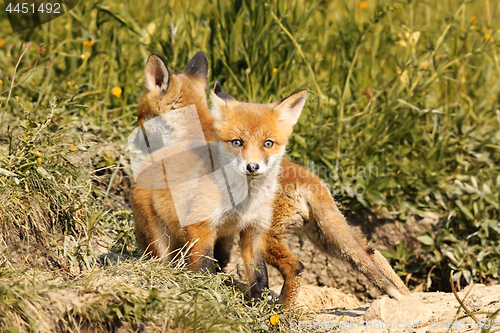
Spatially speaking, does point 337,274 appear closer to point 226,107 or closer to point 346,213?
point 346,213

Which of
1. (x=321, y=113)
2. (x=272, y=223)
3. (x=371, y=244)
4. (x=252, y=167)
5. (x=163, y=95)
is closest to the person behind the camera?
(x=252, y=167)

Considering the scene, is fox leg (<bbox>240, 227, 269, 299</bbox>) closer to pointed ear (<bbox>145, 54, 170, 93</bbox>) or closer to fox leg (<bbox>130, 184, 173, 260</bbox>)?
fox leg (<bbox>130, 184, 173, 260</bbox>)

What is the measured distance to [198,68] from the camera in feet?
13.6

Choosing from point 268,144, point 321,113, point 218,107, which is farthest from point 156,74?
point 321,113

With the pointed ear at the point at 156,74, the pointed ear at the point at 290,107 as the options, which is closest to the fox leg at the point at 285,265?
the pointed ear at the point at 290,107

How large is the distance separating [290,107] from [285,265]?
111 centimetres

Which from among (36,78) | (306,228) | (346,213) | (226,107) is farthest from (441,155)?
(36,78)

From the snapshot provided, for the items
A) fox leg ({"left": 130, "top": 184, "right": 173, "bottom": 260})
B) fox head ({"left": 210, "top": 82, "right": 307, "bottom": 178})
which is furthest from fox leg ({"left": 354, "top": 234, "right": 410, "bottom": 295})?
fox leg ({"left": 130, "top": 184, "right": 173, "bottom": 260})

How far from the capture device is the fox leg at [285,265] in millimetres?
3270

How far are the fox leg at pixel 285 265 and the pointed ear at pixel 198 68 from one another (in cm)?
158

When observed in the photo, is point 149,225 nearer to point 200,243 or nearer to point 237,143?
point 200,243

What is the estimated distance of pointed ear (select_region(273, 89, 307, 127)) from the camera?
3.21 metres

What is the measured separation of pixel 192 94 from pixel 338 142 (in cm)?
145

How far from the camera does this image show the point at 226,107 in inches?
126
